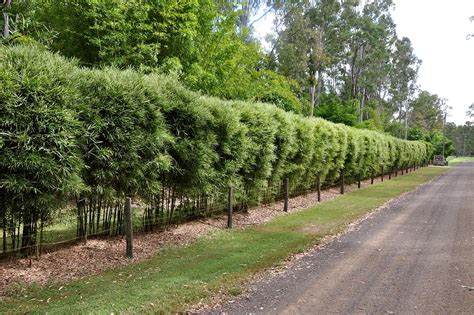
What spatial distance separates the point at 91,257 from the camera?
6664mm

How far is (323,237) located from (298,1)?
2941 centimetres

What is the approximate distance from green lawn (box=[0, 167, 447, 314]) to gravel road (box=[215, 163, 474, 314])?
0.53 meters

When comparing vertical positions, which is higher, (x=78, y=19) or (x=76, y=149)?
(x=78, y=19)

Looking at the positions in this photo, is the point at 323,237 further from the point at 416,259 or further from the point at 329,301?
the point at 329,301

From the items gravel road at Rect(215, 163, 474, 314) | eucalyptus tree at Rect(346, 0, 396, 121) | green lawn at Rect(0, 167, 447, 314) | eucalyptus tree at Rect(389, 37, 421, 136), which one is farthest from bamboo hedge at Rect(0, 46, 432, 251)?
eucalyptus tree at Rect(389, 37, 421, 136)

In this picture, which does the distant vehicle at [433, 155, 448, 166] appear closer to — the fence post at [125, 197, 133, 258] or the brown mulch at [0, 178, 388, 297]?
the brown mulch at [0, 178, 388, 297]

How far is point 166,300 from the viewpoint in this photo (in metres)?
4.84

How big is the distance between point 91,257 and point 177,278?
1917 mm

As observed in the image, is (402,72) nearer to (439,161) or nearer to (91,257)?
(439,161)

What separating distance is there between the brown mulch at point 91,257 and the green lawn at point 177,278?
28cm

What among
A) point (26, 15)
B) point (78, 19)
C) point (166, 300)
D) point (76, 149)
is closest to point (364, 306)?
point (166, 300)

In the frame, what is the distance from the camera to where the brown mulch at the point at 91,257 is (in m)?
5.68

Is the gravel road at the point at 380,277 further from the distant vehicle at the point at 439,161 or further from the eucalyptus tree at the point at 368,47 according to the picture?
the distant vehicle at the point at 439,161

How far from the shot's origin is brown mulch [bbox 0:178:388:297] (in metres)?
5.68
